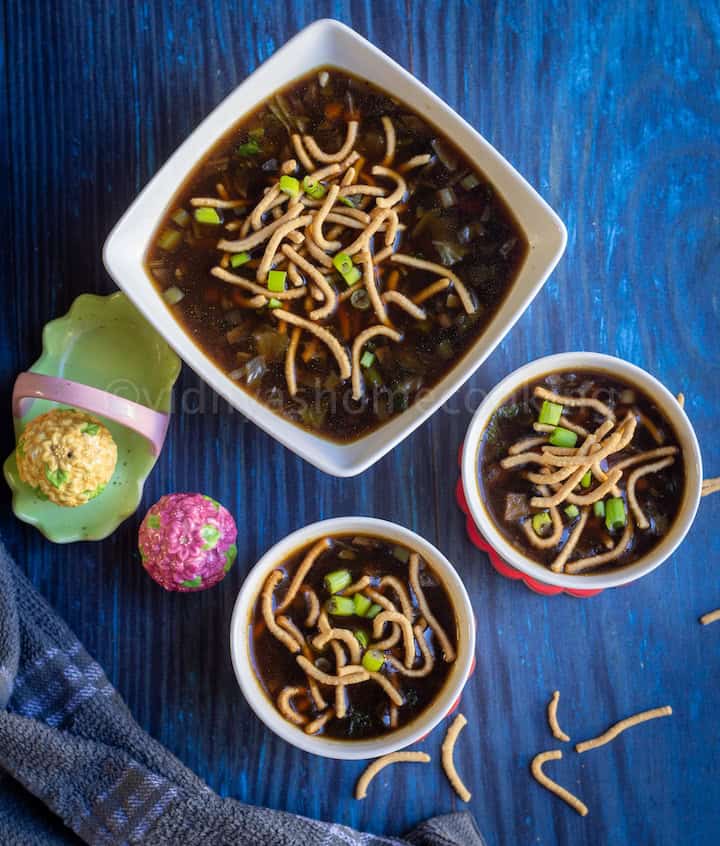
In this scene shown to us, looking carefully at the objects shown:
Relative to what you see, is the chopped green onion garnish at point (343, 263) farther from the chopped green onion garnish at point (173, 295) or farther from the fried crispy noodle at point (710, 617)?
the fried crispy noodle at point (710, 617)

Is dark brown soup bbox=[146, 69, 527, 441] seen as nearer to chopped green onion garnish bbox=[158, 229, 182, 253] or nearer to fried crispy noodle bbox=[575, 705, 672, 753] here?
chopped green onion garnish bbox=[158, 229, 182, 253]

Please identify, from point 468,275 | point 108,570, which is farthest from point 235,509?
point 468,275

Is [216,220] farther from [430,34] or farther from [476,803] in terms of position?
[476,803]

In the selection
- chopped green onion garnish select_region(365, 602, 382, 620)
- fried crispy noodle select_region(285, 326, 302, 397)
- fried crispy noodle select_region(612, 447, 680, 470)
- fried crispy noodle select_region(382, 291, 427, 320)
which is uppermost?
fried crispy noodle select_region(382, 291, 427, 320)

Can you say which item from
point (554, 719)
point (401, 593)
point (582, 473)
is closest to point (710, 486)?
point (582, 473)

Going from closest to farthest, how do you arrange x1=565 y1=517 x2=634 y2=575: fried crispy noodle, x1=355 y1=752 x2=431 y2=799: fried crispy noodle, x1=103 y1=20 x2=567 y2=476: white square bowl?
x1=103 y1=20 x2=567 y2=476: white square bowl < x1=565 y1=517 x2=634 y2=575: fried crispy noodle < x1=355 y1=752 x2=431 y2=799: fried crispy noodle

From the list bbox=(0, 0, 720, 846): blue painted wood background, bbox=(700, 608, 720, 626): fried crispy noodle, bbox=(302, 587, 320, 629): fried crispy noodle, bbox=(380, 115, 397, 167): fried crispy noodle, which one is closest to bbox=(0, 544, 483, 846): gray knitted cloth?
bbox=(0, 0, 720, 846): blue painted wood background

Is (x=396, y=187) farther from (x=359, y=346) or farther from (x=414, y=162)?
(x=359, y=346)

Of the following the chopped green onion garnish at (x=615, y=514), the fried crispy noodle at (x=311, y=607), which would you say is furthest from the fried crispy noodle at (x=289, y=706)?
the chopped green onion garnish at (x=615, y=514)
